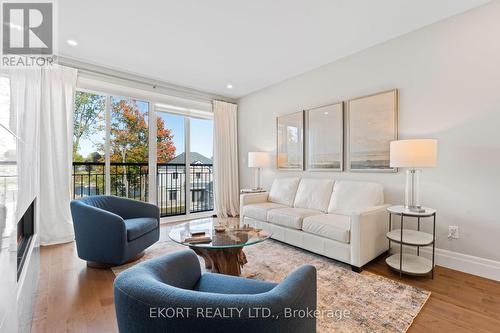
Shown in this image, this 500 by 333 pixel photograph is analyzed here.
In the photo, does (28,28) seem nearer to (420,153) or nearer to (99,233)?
(99,233)

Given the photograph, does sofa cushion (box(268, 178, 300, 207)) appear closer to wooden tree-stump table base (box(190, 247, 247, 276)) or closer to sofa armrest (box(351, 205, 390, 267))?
sofa armrest (box(351, 205, 390, 267))

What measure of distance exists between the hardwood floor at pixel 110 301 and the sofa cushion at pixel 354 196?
66 centimetres

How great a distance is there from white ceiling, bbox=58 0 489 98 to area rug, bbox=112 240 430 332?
2618mm

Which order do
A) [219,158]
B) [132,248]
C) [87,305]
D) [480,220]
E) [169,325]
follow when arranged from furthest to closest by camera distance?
[219,158] < [132,248] < [480,220] < [87,305] < [169,325]

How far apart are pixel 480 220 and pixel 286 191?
7.29 ft

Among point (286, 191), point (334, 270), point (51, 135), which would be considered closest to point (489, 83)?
point (334, 270)

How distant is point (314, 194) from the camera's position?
3.30 metres

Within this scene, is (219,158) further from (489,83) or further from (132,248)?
(489,83)

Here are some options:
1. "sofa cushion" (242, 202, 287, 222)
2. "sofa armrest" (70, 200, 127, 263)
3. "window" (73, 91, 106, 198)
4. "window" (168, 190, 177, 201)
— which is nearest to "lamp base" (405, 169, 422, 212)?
"sofa cushion" (242, 202, 287, 222)

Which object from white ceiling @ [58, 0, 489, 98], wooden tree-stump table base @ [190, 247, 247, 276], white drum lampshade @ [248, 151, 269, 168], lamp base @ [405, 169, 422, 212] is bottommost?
wooden tree-stump table base @ [190, 247, 247, 276]

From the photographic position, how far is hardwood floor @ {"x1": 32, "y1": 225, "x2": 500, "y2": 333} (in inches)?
60.7

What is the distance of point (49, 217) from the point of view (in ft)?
10.1

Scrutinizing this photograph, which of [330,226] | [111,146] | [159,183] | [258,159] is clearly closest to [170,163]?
[159,183]

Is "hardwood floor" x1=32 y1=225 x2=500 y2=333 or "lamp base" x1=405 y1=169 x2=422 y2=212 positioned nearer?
"hardwood floor" x1=32 y1=225 x2=500 y2=333
